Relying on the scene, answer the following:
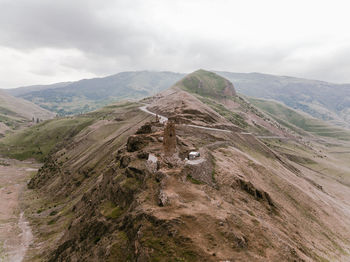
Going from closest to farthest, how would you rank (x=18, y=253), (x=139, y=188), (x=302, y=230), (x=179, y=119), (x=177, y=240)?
1. (x=177, y=240)
2. (x=139, y=188)
3. (x=302, y=230)
4. (x=18, y=253)
5. (x=179, y=119)

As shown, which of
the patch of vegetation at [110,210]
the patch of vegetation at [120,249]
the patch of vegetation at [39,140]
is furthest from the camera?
the patch of vegetation at [39,140]

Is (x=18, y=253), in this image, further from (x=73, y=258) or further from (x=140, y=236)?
(x=140, y=236)

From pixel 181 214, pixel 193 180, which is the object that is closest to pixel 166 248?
pixel 181 214

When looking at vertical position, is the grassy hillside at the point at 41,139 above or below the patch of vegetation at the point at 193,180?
below

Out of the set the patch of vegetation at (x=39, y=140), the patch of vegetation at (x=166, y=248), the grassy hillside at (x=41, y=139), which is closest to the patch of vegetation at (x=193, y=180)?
the patch of vegetation at (x=166, y=248)

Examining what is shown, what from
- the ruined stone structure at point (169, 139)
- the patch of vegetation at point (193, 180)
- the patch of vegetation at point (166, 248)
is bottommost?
the patch of vegetation at point (166, 248)

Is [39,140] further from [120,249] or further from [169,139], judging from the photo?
[120,249]

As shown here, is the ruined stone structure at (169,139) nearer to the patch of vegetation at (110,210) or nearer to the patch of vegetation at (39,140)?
the patch of vegetation at (110,210)

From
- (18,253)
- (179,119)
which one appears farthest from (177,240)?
(179,119)

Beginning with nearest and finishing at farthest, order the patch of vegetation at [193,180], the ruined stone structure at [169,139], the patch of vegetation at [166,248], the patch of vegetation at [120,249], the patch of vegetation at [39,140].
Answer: the patch of vegetation at [166,248]
the patch of vegetation at [120,249]
the patch of vegetation at [193,180]
the ruined stone structure at [169,139]
the patch of vegetation at [39,140]
